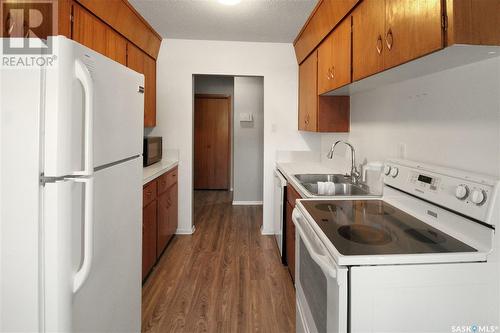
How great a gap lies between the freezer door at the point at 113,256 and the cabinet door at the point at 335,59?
1409mm

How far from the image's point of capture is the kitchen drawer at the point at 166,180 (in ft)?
9.05

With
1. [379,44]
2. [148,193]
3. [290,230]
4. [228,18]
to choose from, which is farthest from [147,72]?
[379,44]

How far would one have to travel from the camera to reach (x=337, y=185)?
243 centimetres

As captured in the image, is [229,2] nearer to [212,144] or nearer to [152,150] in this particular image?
[152,150]

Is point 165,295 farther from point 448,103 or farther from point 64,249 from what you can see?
point 448,103

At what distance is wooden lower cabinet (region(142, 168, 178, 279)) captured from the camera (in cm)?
236

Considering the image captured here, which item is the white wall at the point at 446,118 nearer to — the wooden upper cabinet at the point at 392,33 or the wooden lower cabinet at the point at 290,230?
the wooden upper cabinet at the point at 392,33

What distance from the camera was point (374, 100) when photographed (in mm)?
2162

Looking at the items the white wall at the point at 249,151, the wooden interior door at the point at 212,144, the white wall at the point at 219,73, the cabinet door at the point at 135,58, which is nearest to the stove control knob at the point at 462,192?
the white wall at the point at 219,73

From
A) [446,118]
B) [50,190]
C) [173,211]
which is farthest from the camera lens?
[173,211]

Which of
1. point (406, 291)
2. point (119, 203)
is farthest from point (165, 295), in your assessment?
point (406, 291)

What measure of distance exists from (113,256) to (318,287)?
891 millimetres

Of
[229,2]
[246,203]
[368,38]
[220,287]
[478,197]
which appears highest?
[229,2]

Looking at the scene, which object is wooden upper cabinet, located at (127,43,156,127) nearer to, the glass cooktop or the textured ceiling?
the textured ceiling
